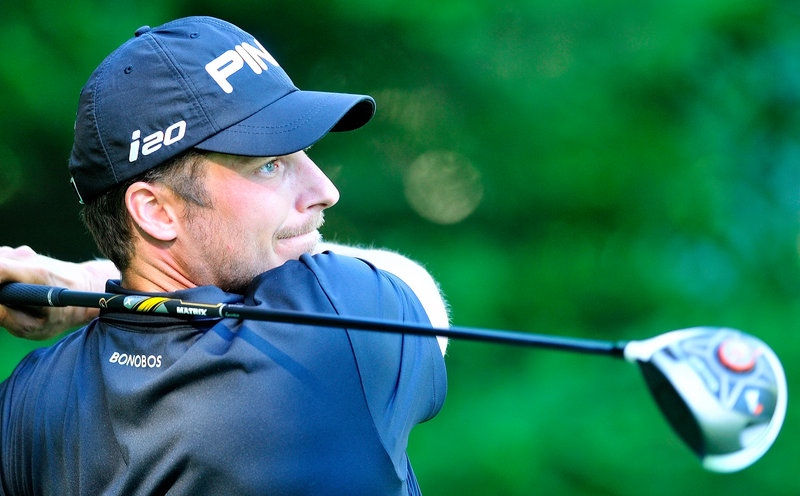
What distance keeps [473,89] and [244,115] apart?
2.47 meters

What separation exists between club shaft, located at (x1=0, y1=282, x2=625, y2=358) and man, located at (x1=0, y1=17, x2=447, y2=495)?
0.05m

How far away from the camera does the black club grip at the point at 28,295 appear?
1.68 m

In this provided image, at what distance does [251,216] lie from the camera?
158cm

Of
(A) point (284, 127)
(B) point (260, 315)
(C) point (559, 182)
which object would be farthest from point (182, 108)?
(C) point (559, 182)

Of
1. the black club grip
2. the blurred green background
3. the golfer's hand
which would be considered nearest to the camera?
the black club grip

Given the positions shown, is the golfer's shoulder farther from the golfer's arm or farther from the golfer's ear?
the golfer's ear

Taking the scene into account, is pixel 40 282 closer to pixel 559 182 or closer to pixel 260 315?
pixel 260 315

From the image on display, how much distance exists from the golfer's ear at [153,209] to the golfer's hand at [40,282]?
0.38 meters

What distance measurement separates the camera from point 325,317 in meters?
1.25

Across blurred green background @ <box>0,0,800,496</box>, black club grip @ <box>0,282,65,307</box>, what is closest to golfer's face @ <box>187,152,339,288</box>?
black club grip @ <box>0,282,65,307</box>

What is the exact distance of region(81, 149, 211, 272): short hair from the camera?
158 centimetres

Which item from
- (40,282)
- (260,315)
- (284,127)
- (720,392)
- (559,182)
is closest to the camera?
(720,392)

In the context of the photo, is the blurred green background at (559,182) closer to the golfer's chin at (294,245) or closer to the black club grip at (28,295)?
the black club grip at (28,295)

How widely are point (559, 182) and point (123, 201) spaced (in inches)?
101
